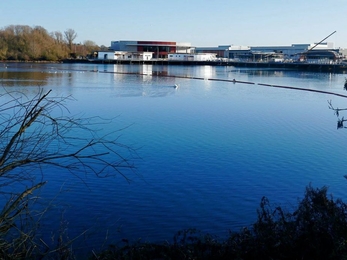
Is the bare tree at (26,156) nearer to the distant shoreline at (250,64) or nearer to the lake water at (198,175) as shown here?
the lake water at (198,175)

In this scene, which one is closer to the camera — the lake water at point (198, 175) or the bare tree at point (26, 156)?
the bare tree at point (26, 156)

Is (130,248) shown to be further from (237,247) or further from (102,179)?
(102,179)

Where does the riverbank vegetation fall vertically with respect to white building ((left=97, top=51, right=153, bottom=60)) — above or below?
below

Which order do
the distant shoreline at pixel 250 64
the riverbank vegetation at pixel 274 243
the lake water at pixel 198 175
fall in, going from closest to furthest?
the riverbank vegetation at pixel 274 243 < the lake water at pixel 198 175 < the distant shoreline at pixel 250 64

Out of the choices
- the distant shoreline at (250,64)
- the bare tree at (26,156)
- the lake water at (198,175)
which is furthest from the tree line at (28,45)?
the bare tree at (26,156)

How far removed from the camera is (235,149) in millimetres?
10172

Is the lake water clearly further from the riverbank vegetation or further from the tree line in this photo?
the tree line

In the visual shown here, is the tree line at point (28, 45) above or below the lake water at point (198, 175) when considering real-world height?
above

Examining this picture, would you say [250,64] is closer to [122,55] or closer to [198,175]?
[122,55]

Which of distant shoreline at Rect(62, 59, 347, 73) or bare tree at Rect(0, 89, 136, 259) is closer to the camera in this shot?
bare tree at Rect(0, 89, 136, 259)

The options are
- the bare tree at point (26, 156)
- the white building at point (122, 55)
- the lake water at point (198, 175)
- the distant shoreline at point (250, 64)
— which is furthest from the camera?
the white building at point (122, 55)

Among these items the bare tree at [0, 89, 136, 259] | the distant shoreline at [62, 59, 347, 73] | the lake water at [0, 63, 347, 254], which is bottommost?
the lake water at [0, 63, 347, 254]

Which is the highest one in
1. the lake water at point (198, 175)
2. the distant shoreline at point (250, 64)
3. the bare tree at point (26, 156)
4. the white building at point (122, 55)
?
the white building at point (122, 55)

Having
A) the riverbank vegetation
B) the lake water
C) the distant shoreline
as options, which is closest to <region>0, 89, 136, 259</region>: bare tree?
the lake water
